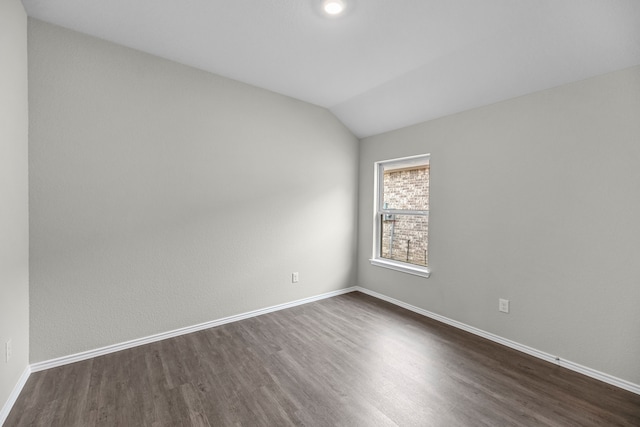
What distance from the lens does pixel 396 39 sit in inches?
88.5

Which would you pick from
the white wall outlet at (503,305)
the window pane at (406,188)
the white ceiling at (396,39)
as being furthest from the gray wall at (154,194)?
the white wall outlet at (503,305)

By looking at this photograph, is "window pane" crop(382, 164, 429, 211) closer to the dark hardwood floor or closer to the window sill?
the window sill

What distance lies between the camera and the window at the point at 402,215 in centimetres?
344

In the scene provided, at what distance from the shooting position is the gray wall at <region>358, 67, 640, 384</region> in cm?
201

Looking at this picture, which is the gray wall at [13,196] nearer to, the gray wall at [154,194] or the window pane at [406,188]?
the gray wall at [154,194]

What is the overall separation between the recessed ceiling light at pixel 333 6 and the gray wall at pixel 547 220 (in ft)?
5.57

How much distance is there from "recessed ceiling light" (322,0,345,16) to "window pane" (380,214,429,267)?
91.7 inches

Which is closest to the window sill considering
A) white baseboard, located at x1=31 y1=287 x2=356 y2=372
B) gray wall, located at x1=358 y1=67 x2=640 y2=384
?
gray wall, located at x1=358 y1=67 x2=640 y2=384

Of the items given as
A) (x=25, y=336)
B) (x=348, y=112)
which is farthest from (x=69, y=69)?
(x=348, y=112)

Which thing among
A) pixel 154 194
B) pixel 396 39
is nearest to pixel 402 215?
pixel 396 39

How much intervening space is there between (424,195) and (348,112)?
57.4 inches

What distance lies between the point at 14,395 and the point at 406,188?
391 centimetres

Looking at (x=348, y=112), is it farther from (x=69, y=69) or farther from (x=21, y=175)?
(x=21, y=175)

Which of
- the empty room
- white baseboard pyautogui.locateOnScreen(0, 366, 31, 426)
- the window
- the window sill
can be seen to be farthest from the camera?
the window
